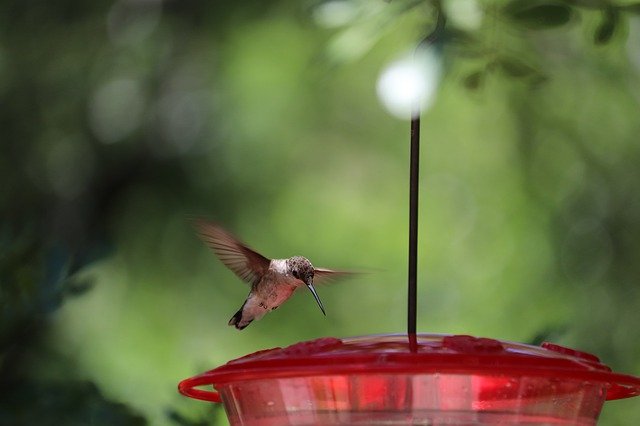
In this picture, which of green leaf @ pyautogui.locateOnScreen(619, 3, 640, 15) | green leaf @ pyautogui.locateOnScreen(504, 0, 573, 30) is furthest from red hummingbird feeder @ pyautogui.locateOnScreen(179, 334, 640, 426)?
green leaf @ pyautogui.locateOnScreen(619, 3, 640, 15)

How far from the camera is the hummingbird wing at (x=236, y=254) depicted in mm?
2463

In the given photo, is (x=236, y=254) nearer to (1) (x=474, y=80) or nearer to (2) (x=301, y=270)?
(2) (x=301, y=270)

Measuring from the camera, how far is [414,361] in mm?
1488

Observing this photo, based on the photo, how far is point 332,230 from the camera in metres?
5.17

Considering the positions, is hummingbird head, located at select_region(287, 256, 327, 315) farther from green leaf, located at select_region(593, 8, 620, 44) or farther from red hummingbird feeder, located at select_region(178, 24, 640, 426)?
green leaf, located at select_region(593, 8, 620, 44)

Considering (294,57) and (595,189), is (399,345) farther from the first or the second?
(595,189)

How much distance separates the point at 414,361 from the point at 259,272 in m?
1.12

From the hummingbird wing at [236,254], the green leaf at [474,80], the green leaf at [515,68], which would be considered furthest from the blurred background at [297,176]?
the green leaf at [515,68]

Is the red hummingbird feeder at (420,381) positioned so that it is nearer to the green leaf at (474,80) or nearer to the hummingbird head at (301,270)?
the hummingbird head at (301,270)

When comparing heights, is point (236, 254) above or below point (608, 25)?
below

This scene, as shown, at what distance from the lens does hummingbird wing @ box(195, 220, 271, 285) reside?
97.0 inches

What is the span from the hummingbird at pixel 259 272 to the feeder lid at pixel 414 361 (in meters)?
0.67

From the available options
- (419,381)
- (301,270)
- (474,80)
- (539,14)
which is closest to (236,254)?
(301,270)

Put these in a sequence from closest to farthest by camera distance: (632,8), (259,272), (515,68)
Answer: (632,8), (515,68), (259,272)
